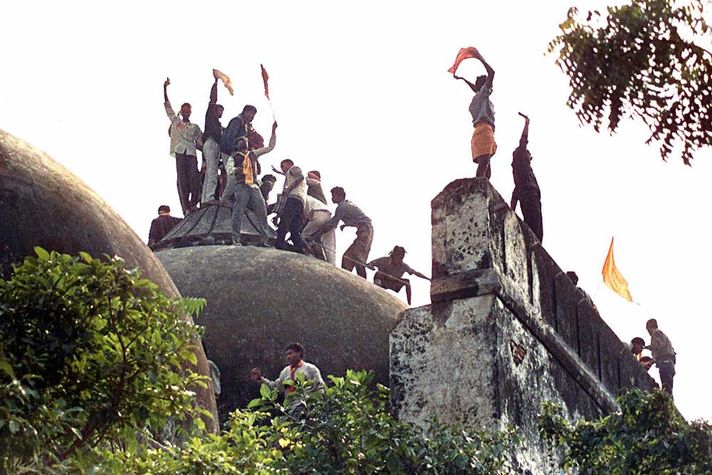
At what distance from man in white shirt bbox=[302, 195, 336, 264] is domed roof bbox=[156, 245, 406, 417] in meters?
0.66

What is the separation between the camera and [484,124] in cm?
1359

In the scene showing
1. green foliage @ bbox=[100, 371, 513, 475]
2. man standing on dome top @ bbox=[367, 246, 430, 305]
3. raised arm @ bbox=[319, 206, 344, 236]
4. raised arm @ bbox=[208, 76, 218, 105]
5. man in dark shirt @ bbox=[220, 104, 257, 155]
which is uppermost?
raised arm @ bbox=[208, 76, 218, 105]

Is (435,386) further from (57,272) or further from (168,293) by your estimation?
(57,272)

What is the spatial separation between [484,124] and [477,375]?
3.32 m

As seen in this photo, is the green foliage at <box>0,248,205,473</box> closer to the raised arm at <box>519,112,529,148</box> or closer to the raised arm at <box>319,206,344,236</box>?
the raised arm at <box>519,112,529,148</box>

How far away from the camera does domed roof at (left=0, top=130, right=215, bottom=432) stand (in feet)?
35.2

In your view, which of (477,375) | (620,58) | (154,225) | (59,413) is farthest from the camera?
(154,225)

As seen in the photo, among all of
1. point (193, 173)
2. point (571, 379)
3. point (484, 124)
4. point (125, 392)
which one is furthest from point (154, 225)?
point (125, 392)

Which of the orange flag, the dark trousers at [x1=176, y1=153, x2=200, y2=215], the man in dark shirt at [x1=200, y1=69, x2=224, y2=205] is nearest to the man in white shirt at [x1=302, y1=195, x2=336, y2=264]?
the man in dark shirt at [x1=200, y1=69, x2=224, y2=205]

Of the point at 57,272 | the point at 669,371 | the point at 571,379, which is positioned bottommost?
the point at 57,272

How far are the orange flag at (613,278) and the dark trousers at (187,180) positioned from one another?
4.58 meters

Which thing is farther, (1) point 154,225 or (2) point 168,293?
(1) point 154,225

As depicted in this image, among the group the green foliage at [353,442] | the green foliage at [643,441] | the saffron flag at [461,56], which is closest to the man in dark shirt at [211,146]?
the saffron flag at [461,56]

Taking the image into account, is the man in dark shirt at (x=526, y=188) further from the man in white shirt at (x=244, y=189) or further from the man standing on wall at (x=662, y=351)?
the man standing on wall at (x=662, y=351)
